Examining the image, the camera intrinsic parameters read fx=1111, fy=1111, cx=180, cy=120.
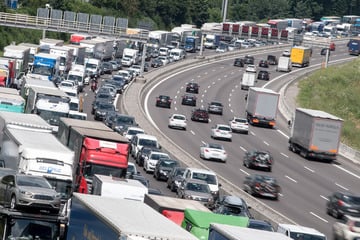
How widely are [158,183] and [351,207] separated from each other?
1002cm

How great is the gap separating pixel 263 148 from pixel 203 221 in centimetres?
4875

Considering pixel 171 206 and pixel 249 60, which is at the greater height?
pixel 171 206

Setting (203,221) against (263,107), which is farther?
(263,107)

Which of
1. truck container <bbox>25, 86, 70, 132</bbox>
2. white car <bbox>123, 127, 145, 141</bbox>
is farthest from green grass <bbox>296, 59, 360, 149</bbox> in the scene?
truck container <bbox>25, 86, 70, 132</bbox>

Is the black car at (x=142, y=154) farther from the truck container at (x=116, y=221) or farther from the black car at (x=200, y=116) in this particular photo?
the truck container at (x=116, y=221)

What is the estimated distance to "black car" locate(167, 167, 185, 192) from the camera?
52.1m

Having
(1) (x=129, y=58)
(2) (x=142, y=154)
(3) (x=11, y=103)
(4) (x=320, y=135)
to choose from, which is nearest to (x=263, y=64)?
(1) (x=129, y=58)

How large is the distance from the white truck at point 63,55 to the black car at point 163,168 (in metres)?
37.4

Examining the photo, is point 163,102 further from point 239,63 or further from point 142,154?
point 239,63

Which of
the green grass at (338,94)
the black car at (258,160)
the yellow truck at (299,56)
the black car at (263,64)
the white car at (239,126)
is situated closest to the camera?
the black car at (258,160)

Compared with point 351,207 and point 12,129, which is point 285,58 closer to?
point 351,207

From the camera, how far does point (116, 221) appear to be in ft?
77.6

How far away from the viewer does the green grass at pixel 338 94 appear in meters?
104

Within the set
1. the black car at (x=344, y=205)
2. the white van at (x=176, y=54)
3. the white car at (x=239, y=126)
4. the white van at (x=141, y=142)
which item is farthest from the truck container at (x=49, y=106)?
the white van at (x=176, y=54)
